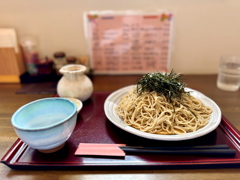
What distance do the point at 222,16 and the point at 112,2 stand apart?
0.89 metres

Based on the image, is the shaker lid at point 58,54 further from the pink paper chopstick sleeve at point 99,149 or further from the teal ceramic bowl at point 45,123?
the pink paper chopstick sleeve at point 99,149

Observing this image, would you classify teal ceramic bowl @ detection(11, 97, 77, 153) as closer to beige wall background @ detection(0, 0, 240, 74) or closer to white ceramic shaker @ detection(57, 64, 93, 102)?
white ceramic shaker @ detection(57, 64, 93, 102)

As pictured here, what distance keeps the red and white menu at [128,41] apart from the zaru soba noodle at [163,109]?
62 centimetres

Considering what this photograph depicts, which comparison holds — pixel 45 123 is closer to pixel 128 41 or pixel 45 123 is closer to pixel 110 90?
pixel 110 90

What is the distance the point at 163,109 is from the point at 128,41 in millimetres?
833

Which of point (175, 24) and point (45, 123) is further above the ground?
point (175, 24)

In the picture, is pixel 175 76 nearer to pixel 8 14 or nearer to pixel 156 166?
pixel 156 166

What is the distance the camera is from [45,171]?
700 millimetres

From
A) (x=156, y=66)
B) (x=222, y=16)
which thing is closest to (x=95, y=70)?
(x=156, y=66)

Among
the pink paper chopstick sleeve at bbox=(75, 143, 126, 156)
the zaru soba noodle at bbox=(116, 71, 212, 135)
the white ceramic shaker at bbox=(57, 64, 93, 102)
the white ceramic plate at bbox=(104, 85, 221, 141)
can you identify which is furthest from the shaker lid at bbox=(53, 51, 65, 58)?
the pink paper chopstick sleeve at bbox=(75, 143, 126, 156)

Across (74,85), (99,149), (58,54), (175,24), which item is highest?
(175,24)

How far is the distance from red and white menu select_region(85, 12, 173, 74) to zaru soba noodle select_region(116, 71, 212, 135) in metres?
0.62

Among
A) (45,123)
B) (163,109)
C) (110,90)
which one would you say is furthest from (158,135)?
(110,90)

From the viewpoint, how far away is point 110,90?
54.7 inches
